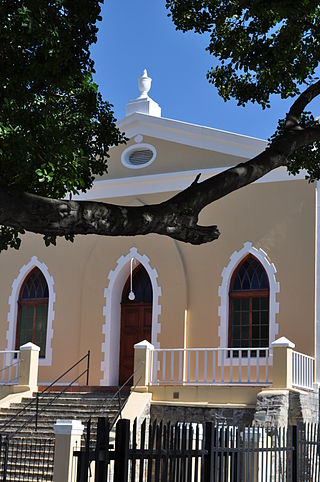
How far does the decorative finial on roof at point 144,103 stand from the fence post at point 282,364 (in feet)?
25.5

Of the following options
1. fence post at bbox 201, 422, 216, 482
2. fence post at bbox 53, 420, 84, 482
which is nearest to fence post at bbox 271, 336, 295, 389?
fence post at bbox 53, 420, 84, 482

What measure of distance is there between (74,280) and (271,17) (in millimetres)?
11733

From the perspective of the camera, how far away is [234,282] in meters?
20.8

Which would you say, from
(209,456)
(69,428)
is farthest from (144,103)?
(209,456)

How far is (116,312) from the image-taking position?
22.1 m

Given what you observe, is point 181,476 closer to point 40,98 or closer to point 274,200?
point 40,98

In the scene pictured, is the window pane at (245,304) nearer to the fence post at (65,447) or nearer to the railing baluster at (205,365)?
the railing baluster at (205,365)

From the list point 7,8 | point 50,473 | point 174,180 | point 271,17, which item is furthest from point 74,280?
point 7,8

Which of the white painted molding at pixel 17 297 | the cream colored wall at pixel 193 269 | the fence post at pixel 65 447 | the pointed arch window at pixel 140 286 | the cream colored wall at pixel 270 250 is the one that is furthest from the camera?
the white painted molding at pixel 17 297

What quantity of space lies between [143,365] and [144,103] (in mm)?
7342

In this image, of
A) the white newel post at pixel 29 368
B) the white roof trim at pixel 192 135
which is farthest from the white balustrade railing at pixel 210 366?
the white roof trim at pixel 192 135

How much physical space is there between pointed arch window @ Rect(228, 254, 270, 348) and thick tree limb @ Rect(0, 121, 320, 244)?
948 centimetres

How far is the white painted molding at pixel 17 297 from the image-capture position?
22656mm

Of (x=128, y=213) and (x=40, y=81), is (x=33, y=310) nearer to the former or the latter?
(x=40, y=81)
